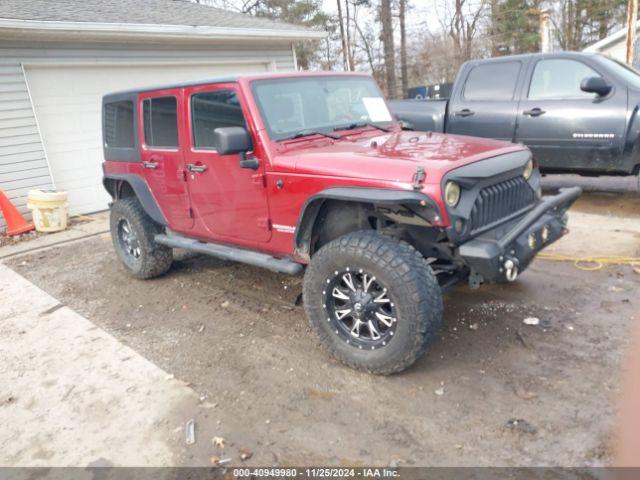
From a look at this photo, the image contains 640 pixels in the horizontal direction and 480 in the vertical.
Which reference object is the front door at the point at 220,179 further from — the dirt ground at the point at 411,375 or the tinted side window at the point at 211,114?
the dirt ground at the point at 411,375

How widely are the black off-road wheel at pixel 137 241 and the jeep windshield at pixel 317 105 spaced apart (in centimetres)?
207

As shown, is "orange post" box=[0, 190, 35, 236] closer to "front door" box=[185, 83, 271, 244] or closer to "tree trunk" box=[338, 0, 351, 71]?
"front door" box=[185, 83, 271, 244]

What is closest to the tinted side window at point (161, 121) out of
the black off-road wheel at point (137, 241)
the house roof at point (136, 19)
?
the black off-road wheel at point (137, 241)

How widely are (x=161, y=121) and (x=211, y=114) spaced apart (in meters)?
0.80

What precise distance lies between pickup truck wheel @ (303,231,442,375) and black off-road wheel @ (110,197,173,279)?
2398 millimetres

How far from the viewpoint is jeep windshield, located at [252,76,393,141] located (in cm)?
374

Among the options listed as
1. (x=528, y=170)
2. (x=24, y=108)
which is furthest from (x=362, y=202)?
(x=24, y=108)

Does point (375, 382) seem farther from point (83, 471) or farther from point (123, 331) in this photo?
point (123, 331)

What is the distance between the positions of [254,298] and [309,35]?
834 cm

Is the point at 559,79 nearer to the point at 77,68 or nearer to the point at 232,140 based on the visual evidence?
the point at 232,140

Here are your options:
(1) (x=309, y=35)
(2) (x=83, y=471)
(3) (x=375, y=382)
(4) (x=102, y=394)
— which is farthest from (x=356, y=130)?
(1) (x=309, y=35)

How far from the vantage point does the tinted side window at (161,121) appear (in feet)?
14.5

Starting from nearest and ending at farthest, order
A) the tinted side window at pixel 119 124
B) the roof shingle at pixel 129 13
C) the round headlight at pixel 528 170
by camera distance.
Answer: the round headlight at pixel 528 170, the tinted side window at pixel 119 124, the roof shingle at pixel 129 13

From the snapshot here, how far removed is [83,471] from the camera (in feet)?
8.59
